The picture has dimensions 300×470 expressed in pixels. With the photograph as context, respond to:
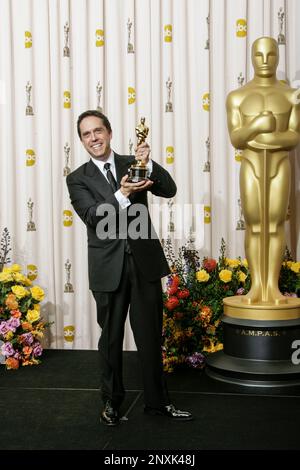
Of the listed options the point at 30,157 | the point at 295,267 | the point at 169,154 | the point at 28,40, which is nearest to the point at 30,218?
the point at 30,157

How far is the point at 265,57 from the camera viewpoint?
10.0 ft

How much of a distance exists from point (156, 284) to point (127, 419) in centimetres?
59

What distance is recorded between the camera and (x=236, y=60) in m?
3.68

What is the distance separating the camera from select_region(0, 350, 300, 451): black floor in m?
2.23

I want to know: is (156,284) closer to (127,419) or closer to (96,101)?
(127,419)

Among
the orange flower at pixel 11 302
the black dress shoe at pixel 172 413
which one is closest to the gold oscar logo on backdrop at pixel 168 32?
the orange flower at pixel 11 302

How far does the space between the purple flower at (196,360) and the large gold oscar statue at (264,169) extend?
0.36 meters

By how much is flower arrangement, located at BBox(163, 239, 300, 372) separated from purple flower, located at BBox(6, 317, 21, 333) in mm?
884

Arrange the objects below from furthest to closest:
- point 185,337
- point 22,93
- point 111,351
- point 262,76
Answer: point 22,93
point 185,337
point 262,76
point 111,351

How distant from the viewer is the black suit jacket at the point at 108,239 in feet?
7.74

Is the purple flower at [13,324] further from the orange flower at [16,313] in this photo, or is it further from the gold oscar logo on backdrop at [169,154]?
the gold oscar logo on backdrop at [169,154]

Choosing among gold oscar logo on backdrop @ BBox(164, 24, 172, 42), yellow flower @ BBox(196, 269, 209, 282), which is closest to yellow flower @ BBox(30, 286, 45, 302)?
yellow flower @ BBox(196, 269, 209, 282)

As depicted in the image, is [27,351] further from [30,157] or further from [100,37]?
[100,37]
